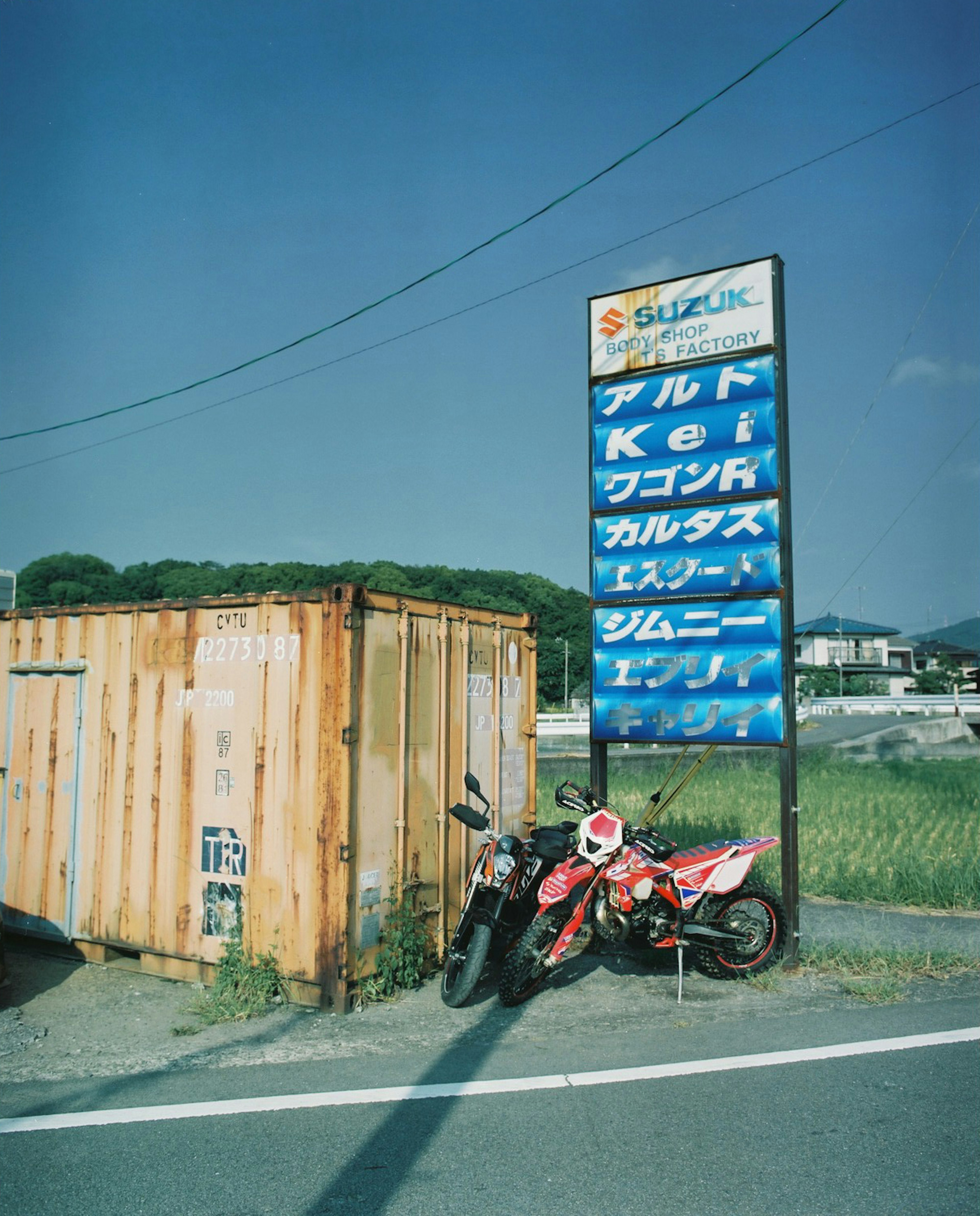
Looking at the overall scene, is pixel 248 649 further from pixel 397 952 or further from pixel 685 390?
pixel 685 390

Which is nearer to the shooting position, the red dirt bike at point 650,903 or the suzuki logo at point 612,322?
the red dirt bike at point 650,903

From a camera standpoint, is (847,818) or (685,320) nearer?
(685,320)

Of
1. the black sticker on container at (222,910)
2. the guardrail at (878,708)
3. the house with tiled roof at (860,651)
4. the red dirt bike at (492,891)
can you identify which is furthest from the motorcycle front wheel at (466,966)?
the house with tiled roof at (860,651)

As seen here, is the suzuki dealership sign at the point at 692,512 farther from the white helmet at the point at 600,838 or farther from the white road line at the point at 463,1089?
the white road line at the point at 463,1089

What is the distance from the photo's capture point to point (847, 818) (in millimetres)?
13086

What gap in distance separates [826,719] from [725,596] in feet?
140

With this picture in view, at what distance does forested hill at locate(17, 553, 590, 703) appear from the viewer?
62.0 metres

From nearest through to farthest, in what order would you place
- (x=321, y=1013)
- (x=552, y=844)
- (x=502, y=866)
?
(x=321, y=1013) < (x=502, y=866) < (x=552, y=844)

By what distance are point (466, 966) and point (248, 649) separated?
103 inches

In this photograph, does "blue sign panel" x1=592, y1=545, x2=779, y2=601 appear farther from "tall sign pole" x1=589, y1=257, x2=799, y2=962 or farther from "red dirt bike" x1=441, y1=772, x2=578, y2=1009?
"red dirt bike" x1=441, y1=772, x2=578, y2=1009

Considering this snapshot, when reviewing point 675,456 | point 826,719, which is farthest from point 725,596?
point 826,719

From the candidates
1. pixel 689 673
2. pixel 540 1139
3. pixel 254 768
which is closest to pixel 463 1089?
pixel 540 1139

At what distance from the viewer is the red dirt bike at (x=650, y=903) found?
611 cm

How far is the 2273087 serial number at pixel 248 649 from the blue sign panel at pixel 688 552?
2.77m
